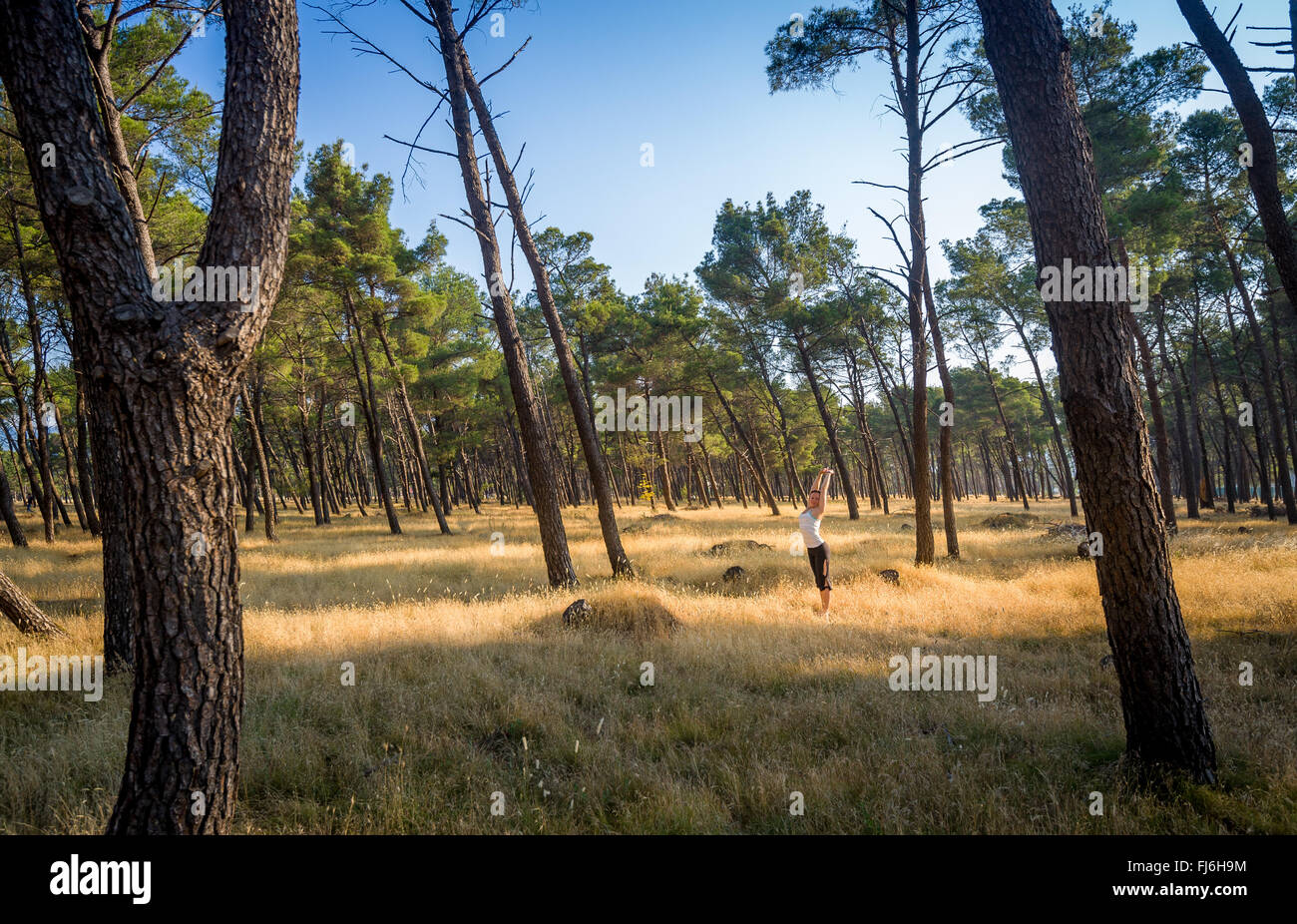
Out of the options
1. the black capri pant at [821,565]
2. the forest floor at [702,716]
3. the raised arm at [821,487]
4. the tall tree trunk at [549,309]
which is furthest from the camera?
the tall tree trunk at [549,309]

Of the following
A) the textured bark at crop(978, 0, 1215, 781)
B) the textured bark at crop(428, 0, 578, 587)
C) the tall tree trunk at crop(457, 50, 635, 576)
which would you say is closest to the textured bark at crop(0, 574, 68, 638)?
the textured bark at crop(428, 0, 578, 587)

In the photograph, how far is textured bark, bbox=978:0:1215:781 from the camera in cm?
338

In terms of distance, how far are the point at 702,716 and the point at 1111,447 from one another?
11.9 ft

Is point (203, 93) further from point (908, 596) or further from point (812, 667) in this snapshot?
point (908, 596)

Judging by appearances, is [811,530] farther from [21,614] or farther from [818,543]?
[21,614]

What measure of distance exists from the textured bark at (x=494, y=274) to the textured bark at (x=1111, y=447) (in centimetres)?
748

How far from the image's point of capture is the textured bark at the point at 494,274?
9312 millimetres

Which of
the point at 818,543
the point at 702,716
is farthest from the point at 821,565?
the point at 702,716

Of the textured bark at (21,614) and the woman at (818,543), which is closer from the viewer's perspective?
the textured bark at (21,614)

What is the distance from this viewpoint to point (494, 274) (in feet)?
31.2

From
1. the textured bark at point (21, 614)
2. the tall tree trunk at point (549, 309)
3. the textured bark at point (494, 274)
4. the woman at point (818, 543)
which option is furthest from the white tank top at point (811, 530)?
the textured bark at point (21, 614)

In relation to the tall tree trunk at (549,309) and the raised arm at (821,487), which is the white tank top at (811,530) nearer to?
the raised arm at (821,487)
